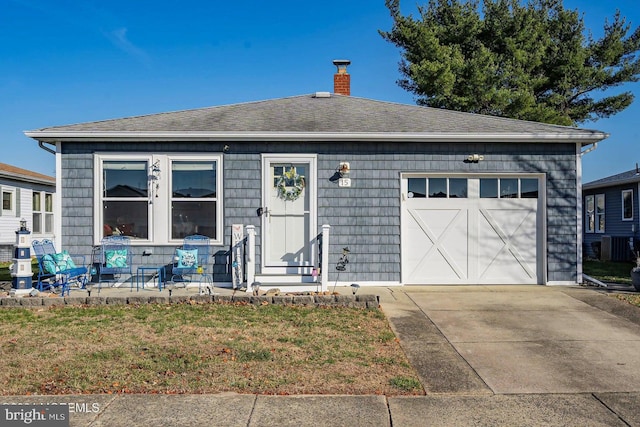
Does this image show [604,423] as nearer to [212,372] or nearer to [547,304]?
[212,372]

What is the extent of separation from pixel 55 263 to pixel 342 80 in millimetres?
8173

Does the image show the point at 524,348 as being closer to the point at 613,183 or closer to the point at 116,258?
the point at 116,258

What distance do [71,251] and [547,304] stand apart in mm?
8344

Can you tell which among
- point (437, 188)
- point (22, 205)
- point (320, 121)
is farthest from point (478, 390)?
point (22, 205)

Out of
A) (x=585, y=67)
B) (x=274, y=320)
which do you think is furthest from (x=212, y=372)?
(x=585, y=67)

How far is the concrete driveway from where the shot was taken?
4.02m

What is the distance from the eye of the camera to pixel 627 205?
1812 centimetres

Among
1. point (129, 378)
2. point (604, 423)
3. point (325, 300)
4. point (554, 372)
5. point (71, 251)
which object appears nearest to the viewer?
point (604, 423)

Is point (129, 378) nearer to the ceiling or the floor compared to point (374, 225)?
nearer to the floor

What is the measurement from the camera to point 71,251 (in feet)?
A: 29.8

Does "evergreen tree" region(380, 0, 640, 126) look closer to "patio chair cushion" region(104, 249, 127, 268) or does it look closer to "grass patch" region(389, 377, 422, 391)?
"patio chair cushion" region(104, 249, 127, 268)

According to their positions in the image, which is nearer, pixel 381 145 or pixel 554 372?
pixel 554 372

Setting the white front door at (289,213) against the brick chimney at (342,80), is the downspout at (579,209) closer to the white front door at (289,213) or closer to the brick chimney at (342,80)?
the white front door at (289,213)

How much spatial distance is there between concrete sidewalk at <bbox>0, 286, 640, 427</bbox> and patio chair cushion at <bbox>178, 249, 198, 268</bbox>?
3.75 m
